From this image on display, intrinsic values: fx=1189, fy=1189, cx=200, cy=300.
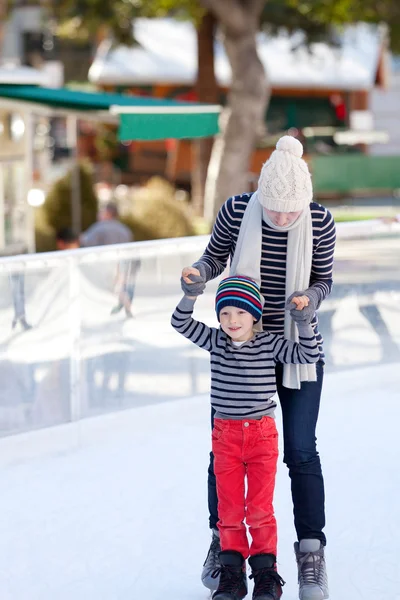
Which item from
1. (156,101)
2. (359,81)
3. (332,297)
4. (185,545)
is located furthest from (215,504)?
(359,81)

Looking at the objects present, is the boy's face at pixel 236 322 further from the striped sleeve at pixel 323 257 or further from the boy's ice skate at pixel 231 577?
the boy's ice skate at pixel 231 577

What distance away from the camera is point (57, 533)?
462 centimetres

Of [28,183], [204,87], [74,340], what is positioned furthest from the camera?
[204,87]

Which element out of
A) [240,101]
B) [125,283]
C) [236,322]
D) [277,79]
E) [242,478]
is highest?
[236,322]

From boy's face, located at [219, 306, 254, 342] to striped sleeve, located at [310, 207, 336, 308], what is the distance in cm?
24

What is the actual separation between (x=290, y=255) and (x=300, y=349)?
0.29 meters

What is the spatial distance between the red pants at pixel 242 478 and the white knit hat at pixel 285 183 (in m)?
0.66

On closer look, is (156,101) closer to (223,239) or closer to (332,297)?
(332,297)

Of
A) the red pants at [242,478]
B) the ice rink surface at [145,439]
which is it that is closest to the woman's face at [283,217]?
the red pants at [242,478]

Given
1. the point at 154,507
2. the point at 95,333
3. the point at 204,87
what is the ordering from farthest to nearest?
the point at 204,87
the point at 95,333
the point at 154,507

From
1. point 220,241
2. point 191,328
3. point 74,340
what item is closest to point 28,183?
point 74,340

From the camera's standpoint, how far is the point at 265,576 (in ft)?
12.0

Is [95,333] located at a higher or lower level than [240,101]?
higher

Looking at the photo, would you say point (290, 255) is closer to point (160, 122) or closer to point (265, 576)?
point (265, 576)
